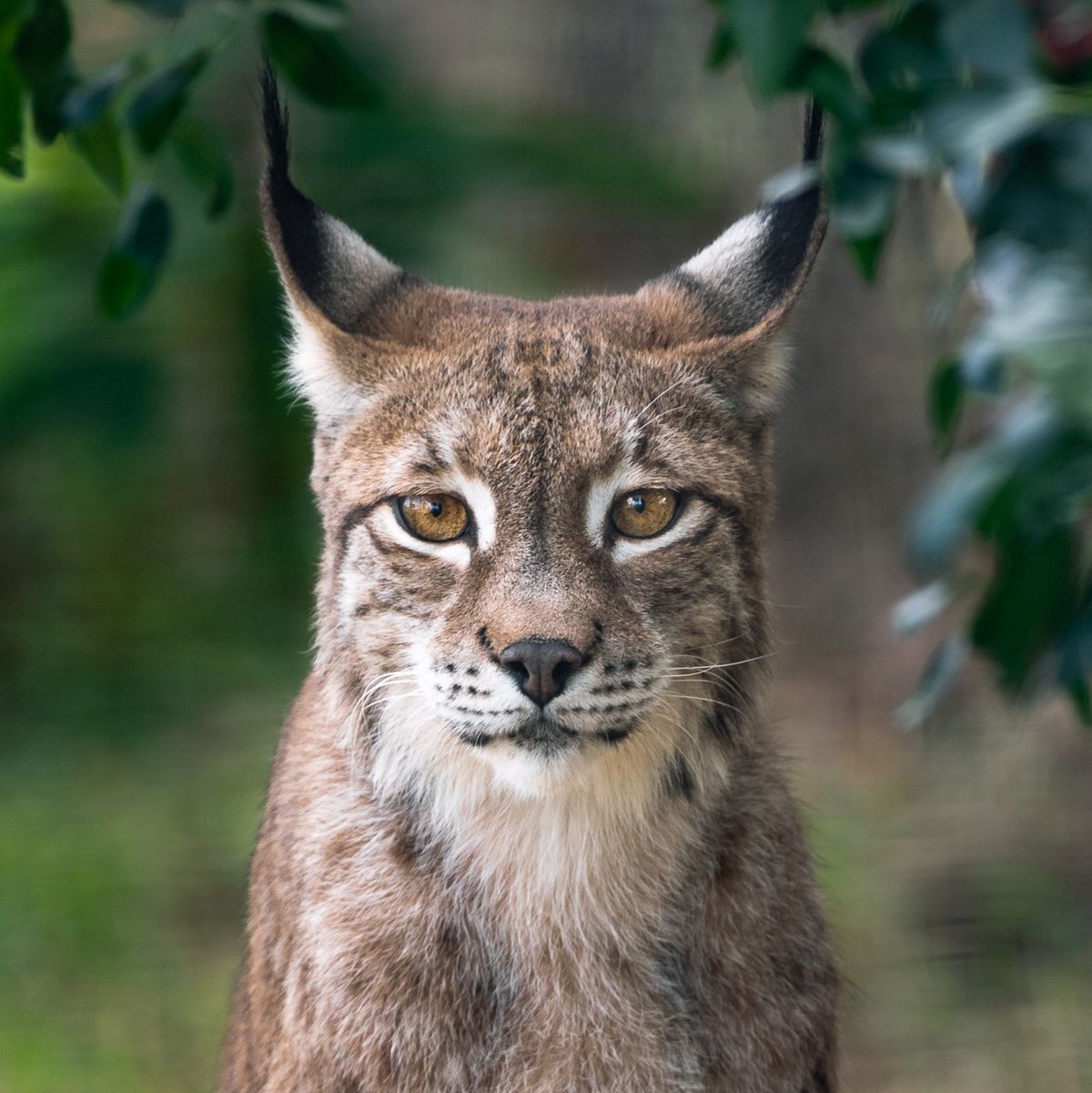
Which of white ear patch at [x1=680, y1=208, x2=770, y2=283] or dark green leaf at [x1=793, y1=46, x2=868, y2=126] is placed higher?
dark green leaf at [x1=793, y1=46, x2=868, y2=126]

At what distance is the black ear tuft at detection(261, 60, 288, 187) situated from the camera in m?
2.79

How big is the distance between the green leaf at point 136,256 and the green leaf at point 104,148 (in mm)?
65

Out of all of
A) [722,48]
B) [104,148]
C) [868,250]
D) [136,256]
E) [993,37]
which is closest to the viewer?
[993,37]

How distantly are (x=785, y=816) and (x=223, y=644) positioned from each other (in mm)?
3960

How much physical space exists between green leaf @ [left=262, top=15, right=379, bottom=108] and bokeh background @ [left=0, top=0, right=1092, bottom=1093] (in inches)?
111

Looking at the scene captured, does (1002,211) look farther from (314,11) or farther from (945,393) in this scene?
(314,11)

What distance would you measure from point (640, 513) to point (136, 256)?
1069 millimetres

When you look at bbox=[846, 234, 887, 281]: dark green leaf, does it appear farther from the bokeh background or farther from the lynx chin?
the bokeh background

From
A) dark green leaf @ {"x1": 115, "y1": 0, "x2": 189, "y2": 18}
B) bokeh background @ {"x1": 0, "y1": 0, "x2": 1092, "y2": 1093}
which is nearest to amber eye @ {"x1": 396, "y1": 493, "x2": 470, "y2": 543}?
dark green leaf @ {"x1": 115, "y1": 0, "x2": 189, "y2": 18}

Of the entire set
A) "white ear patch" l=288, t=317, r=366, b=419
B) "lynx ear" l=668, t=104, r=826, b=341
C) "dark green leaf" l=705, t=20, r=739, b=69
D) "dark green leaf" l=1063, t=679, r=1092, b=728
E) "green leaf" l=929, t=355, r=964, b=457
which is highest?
"dark green leaf" l=705, t=20, r=739, b=69

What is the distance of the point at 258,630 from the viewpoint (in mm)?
6703

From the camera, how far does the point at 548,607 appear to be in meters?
2.60

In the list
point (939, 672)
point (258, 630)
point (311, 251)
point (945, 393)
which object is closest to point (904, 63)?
point (945, 393)

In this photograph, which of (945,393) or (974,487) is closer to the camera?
(974,487)
